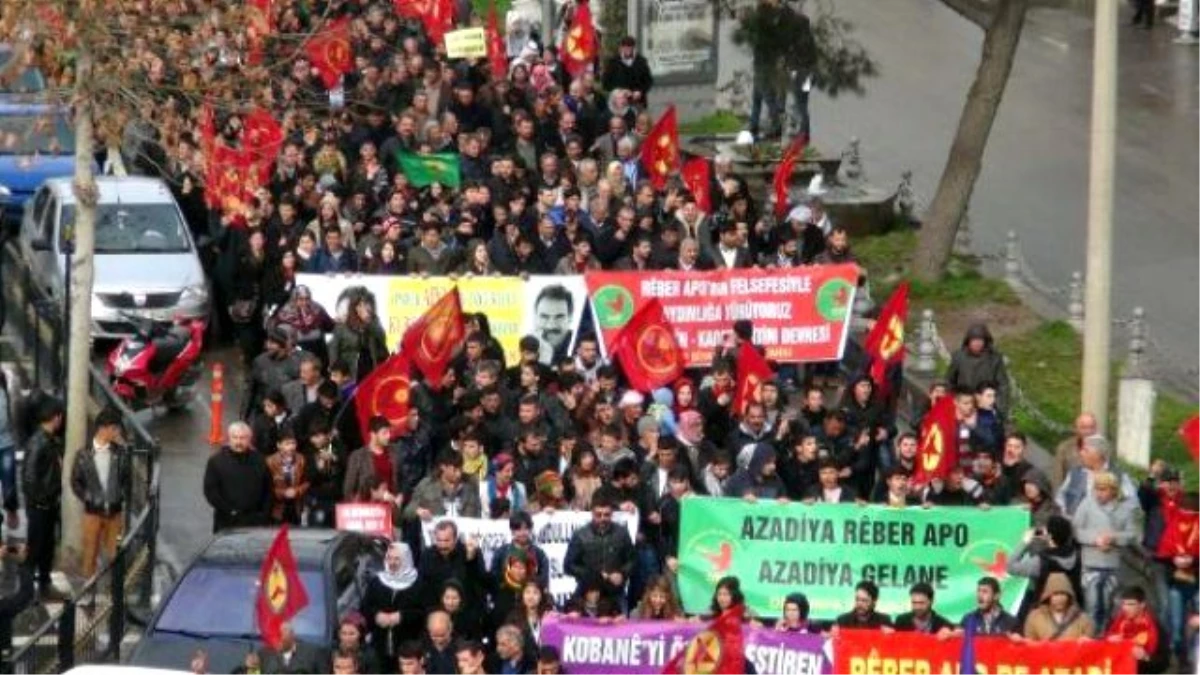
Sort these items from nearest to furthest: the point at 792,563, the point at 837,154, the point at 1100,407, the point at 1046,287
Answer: the point at 792,563, the point at 1100,407, the point at 1046,287, the point at 837,154

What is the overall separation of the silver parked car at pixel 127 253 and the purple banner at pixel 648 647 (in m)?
10.1

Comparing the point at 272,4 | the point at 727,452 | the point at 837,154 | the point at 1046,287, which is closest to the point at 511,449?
the point at 727,452

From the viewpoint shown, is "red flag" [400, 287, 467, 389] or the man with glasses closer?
the man with glasses

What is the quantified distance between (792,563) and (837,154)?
55.9ft

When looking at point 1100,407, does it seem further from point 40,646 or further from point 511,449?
point 40,646

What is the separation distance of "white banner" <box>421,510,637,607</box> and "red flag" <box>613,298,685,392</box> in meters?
3.09

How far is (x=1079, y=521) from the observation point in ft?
78.1

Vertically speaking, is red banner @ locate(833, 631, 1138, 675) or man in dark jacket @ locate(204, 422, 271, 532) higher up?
man in dark jacket @ locate(204, 422, 271, 532)

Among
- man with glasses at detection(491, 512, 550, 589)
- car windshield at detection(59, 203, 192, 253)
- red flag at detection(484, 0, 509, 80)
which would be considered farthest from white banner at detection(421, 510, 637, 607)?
red flag at detection(484, 0, 509, 80)

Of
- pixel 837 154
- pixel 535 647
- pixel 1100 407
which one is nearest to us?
pixel 535 647

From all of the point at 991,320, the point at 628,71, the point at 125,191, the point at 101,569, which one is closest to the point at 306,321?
the point at 101,569

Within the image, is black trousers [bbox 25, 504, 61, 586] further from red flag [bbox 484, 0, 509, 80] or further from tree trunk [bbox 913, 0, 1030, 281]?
tree trunk [bbox 913, 0, 1030, 281]

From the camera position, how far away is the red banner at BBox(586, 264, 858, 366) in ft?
95.1

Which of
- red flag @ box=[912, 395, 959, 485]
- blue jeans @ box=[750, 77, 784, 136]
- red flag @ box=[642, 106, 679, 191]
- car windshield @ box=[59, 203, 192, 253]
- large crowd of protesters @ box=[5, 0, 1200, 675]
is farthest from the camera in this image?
blue jeans @ box=[750, 77, 784, 136]
